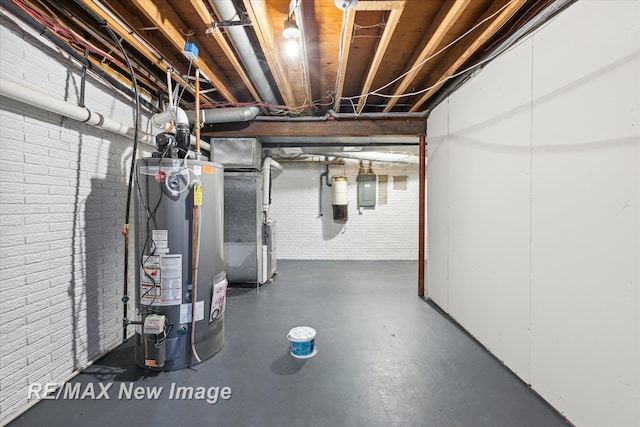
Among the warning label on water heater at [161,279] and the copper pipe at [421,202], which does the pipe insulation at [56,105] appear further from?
the copper pipe at [421,202]

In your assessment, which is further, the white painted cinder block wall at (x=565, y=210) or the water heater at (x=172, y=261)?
the water heater at (x=172, y=261)

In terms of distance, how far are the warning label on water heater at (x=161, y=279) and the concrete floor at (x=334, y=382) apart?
0.55m

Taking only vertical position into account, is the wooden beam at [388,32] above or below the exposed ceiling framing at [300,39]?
below

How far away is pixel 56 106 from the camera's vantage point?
1.63m

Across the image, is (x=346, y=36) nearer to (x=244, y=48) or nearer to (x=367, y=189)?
(x=244, y=48)

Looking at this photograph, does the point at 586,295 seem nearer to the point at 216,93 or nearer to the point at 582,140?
the point at 582,140

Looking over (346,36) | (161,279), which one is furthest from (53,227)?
(346,36)

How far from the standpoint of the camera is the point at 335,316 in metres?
2.99

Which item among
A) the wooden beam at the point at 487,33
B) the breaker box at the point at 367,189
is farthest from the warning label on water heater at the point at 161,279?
the breaker box at the point at 367,189

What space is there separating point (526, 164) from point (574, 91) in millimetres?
473

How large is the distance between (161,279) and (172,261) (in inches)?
5.5

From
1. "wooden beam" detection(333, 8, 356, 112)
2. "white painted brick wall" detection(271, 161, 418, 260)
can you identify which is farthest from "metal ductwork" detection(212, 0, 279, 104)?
"white painted brick wall" detection(271, 161, 418, 260)

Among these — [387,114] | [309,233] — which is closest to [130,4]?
[387,114]

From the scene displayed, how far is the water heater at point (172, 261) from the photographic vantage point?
1896mm
